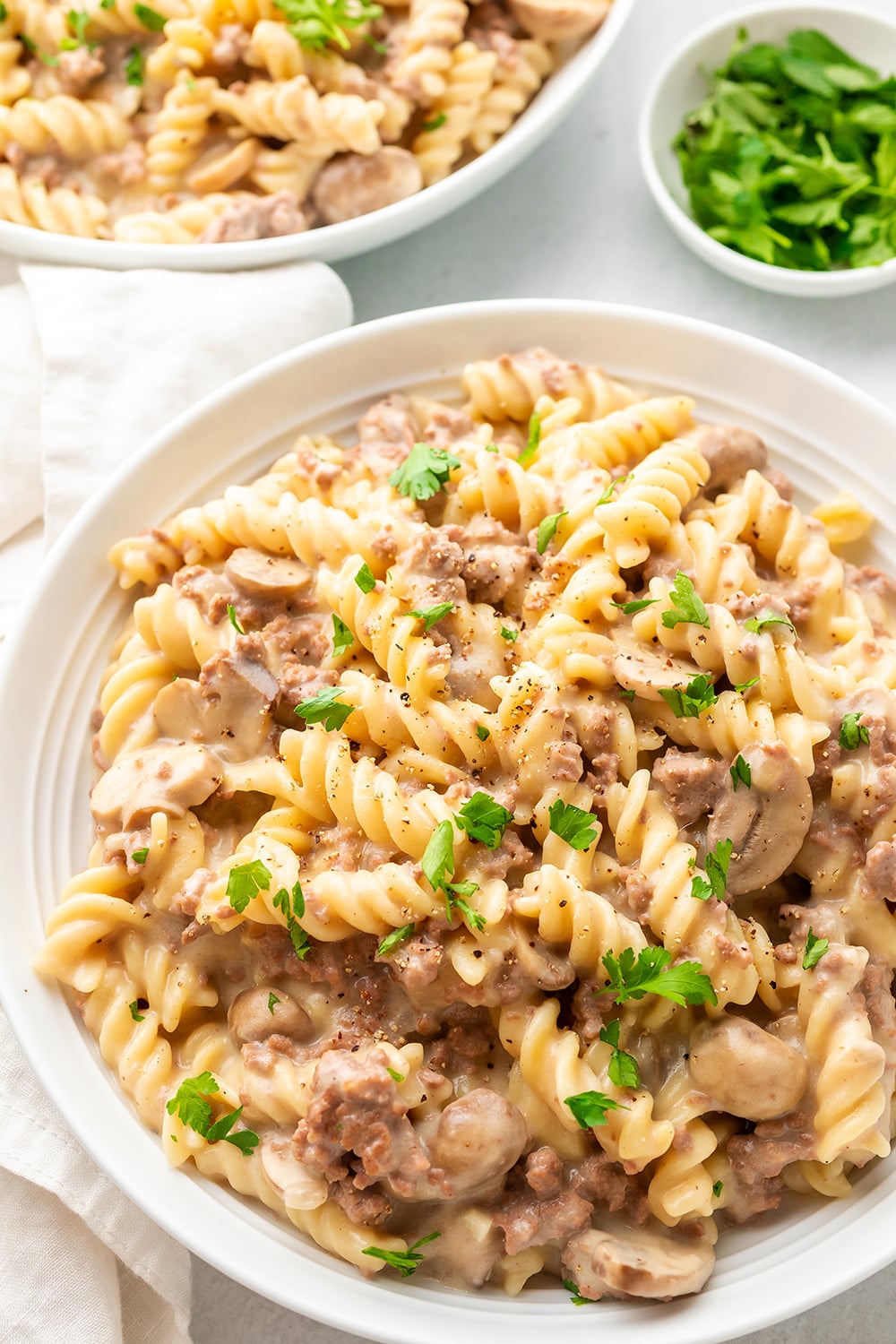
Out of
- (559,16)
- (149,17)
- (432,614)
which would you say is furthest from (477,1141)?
(149,17)

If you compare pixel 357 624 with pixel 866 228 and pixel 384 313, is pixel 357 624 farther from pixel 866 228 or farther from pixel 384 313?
pixel 866 228

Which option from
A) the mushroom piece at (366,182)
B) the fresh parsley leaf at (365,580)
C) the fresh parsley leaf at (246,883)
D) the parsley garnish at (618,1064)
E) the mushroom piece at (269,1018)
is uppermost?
the mushroom piece at (366,182)

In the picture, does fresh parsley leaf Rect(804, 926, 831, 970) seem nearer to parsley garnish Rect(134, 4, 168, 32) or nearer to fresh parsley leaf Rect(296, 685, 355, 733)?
fresh parsley leaf Rect(296, 685, 355, 733)

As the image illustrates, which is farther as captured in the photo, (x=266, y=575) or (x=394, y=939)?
(x=266, y=575)

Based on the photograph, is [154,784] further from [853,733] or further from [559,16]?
[559,16]

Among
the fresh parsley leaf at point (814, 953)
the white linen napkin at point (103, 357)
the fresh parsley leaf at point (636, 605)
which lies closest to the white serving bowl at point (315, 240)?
the white linen napkin at point (103, 357)

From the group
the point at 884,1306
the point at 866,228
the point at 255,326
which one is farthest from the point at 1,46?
the point at 884,1306

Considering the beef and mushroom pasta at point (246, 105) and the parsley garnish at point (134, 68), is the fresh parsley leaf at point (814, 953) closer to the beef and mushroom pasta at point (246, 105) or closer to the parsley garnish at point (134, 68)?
the beef and mushroom pasta at point (246, 105)

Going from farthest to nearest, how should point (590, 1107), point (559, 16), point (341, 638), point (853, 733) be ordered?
point (559, 16)
point (341, 638)
point (853, 733)
point (590, 1107)
